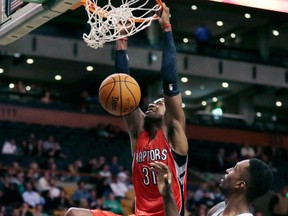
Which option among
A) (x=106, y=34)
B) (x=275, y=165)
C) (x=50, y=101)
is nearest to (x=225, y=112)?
(x=275, y=165)

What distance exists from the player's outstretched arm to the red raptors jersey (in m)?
1.66

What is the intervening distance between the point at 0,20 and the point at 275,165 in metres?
18.8

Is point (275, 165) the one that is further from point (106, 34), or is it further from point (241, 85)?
point (106, 34)

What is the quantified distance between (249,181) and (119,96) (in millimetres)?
1625

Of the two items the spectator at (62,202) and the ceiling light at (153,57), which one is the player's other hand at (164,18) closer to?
the spectator at (62,202)

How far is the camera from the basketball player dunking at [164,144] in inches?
249

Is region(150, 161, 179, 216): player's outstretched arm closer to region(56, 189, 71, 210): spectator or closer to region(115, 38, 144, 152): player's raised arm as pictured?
region(115, 38, 144, 152): player's raised arm

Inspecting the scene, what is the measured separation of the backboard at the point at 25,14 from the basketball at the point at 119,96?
0.70 metres

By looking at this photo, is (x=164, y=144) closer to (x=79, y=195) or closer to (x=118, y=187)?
(x=79, y=195)

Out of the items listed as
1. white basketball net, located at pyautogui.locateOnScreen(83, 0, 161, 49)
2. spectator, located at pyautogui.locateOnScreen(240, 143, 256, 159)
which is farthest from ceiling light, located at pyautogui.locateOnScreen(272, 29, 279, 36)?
white basketball net, located at pyautogui.locateOnScreen(83, 0, 161, 49)

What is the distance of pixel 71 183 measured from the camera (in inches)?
746

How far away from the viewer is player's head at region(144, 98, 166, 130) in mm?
6621

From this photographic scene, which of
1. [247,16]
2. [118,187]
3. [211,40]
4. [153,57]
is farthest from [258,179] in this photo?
[211,40]

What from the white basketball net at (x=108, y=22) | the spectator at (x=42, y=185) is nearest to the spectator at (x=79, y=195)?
the spectator at (x=42, y=185)
